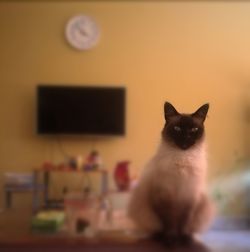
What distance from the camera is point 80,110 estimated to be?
6.22ft

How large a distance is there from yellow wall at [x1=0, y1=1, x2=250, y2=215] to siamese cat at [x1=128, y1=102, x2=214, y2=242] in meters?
0.02

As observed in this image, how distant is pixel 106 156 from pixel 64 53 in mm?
487

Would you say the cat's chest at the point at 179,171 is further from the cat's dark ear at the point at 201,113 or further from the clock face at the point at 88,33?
the clock face at the point at 88,33

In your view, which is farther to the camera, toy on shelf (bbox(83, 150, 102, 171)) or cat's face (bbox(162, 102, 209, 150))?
toy on shelf (bbox(83, 150, 102, 171))

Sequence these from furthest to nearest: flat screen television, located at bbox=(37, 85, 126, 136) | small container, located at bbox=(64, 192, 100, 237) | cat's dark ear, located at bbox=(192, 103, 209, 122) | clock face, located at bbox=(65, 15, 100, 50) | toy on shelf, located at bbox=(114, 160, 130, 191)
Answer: flat screen television, located at bbox=(37, 85, 126, 136) < clock face, located at bbox=(65, 15, 100, 50) < toy on shelf, located at bbox=(114, 160, 130, 191) < small container, located at bbox=(64, 192, 100, 237) < cat's dark ear, located at bbox=(192, 103, 209, 122)

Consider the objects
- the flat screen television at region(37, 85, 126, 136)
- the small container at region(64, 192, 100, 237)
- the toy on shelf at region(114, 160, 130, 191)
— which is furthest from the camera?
the flat screen television at region(37, 85, 126, 136)

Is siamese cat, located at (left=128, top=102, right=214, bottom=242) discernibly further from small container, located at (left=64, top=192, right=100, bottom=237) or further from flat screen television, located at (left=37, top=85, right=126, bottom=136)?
flat screen television, located at (left=37, top=85, right=126, bottom=136)

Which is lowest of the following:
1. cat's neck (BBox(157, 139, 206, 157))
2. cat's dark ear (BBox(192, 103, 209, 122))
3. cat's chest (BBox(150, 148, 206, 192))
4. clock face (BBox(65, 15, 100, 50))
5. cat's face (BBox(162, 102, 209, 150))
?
cat's chest (BBox(150, 148, 206, 192))

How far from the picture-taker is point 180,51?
735mm

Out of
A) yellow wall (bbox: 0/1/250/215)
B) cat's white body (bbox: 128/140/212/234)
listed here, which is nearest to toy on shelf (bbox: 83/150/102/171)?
yellow wall (bbox: 0/1/250/215)

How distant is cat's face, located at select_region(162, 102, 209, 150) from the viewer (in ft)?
1.30

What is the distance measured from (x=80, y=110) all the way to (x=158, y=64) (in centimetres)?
111

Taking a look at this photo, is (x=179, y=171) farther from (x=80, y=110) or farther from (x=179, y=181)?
(x=80, y=110)

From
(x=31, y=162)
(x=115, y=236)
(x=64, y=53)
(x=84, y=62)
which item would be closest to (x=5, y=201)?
(x=31, y=162)
